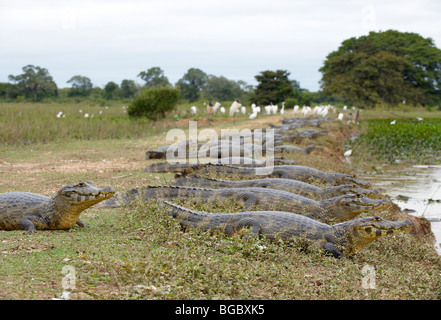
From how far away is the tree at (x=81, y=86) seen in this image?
4294 cm

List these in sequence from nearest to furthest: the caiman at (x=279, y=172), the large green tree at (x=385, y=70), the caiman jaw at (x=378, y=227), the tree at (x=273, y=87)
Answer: the caiman jaw at (x=378, y=227), the caiman at (x=279, y=172), the tree at (x=273, y=87), the large green tree at (x=385, y=70)

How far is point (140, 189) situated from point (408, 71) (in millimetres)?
41297

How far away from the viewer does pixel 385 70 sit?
37.8m

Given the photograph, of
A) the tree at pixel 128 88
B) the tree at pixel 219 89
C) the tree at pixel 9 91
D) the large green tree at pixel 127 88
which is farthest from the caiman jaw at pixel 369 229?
the large green tree at pixel 127 88

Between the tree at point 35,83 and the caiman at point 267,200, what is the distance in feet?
117

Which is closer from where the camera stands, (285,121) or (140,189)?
(140,189)

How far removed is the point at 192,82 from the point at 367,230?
4017 cm

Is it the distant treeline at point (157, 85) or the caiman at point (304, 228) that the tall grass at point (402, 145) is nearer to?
the caiman at point (304, 228)

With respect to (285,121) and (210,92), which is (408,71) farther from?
(285,121)

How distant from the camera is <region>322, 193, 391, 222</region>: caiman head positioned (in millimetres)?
4926

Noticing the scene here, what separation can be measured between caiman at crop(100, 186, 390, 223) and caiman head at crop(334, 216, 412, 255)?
85 centimetres

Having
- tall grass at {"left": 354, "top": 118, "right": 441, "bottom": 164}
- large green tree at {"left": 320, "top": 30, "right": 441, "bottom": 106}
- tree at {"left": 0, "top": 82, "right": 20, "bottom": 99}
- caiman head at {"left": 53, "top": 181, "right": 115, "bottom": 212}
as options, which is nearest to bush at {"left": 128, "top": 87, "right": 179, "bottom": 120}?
tall grass at {"left": 354, "top": 118, "right": 441, "bottom": 164}

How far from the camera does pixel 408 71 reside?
135 ft
